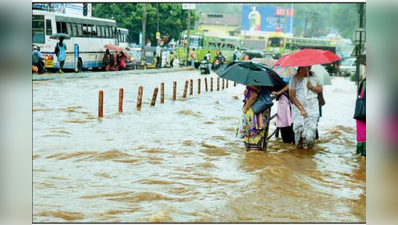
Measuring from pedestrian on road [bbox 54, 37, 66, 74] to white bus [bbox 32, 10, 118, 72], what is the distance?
0.58 ft

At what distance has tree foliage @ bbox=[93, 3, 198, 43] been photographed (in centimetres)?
3950

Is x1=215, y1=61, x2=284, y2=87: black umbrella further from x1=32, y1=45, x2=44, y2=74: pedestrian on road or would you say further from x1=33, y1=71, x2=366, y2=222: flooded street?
x1=32, y1=45, x2=44, y2=74: pedestrian on road

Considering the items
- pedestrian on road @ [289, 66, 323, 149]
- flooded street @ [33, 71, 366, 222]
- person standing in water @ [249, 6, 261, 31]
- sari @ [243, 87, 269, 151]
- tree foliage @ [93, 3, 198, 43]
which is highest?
person standing in water @ [249, 6, 261, 31]

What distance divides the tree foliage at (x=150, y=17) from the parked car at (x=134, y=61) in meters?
3.47

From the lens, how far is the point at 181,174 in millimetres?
8234

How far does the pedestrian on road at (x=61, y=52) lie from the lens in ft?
82.4

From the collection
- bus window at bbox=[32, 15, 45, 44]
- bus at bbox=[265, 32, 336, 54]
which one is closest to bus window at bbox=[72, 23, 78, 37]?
bus window at bbox=[32, 15, 45, 44]

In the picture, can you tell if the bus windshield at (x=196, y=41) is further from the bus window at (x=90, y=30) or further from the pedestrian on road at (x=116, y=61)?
the bus window at (x=90, y=30)

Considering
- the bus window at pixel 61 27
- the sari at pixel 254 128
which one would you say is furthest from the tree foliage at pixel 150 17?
the sari at pixel 254 128

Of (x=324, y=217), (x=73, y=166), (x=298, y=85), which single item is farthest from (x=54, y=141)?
(x=324, y=217)

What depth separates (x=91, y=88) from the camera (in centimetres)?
2345
